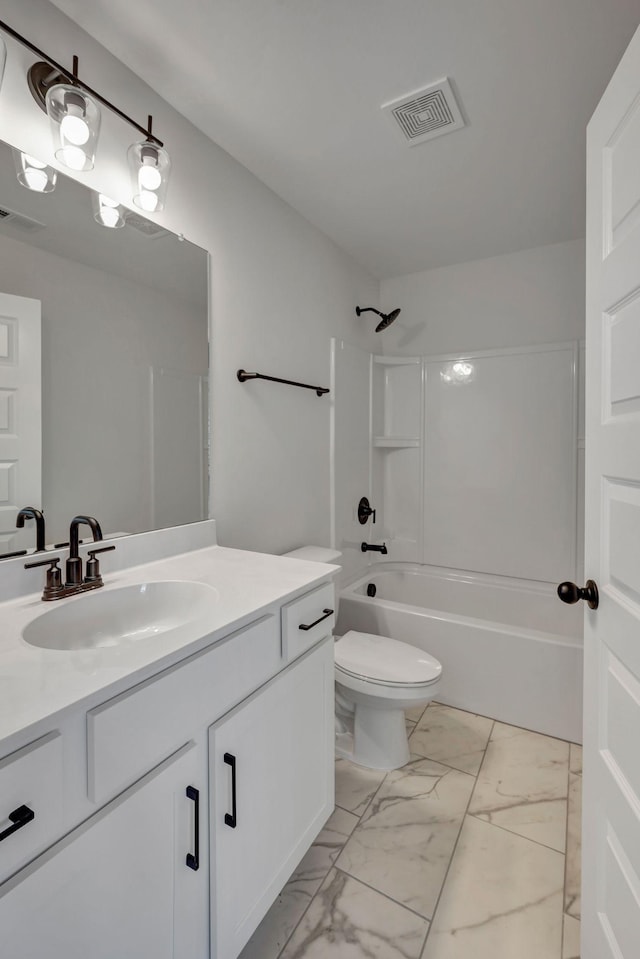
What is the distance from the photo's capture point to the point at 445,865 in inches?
53.2

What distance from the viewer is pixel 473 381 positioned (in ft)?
8.96

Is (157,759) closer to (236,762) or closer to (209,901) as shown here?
(236,762)

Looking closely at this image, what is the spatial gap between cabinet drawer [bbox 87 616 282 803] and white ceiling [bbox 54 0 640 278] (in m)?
1.55

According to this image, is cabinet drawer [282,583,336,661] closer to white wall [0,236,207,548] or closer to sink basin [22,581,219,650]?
sink basin [22,581,219,650]

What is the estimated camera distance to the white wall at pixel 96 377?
1131mm

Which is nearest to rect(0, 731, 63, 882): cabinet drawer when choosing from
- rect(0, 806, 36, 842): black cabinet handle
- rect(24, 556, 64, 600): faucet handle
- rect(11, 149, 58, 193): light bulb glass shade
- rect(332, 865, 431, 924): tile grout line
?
rect(0, 806, 36, 842): black cabinet handle

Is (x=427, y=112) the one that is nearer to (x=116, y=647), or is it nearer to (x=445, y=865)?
(x=116, y=647)

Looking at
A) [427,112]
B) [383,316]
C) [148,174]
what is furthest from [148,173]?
[383,316]

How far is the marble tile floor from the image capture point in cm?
114

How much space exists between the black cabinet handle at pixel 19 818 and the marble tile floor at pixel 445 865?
941 millimetres

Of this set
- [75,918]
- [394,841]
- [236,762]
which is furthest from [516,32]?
[394,841]

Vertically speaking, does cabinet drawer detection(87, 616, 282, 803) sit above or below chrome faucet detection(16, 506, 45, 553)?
below

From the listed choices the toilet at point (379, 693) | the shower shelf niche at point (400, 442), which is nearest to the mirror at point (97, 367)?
the toilet at point (379, 693)

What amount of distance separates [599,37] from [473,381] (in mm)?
1629
